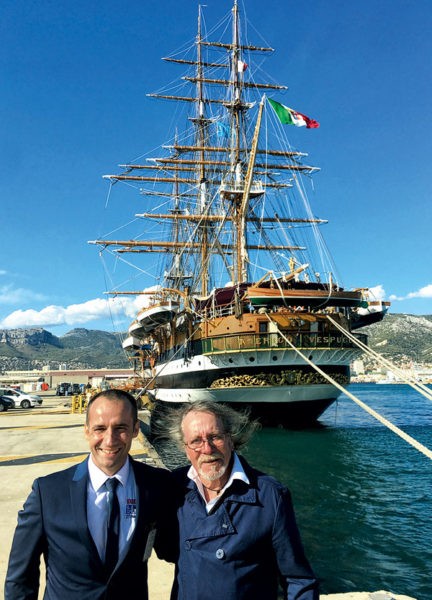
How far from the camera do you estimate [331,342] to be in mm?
24156

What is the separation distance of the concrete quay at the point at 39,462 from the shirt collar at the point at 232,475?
2629mm

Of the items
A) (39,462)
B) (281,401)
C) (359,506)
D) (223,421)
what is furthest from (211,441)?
(281,401)

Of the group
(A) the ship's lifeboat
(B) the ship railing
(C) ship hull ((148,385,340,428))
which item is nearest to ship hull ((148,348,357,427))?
(C) ship hull ((148,385,340,428))

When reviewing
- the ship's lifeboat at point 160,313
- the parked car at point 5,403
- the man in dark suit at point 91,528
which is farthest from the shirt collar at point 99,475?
the parked car at point 5,403

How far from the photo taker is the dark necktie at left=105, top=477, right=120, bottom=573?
232 centimetres

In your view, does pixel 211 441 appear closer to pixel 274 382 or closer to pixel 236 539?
pixel 236 539

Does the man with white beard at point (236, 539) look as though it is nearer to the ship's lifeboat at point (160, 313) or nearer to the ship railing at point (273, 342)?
the ship railing at point (273, 342)

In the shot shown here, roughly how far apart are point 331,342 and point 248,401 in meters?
5.39

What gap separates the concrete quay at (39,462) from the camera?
184 inches

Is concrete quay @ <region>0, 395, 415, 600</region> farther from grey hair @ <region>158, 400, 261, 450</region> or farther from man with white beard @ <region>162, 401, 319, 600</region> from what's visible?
man with white beard @ <region>162, 401, 319, 600</region>

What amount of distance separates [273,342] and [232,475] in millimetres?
20950

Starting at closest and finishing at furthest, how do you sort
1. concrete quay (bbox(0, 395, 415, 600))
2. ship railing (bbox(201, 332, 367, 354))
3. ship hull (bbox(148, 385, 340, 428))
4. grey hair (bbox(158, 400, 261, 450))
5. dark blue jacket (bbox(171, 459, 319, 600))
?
1. dark blue jacket (bbox(171, 459, 319, 600))
2. grey hair (bbox(158, 400, 261, 450))
3. concrete quay (bbox(0, 395, 415, 600))
4. ship railing (bbox(201, 332, 367, 354))
5. ship hull (bbox(148, 385, 340, 428))

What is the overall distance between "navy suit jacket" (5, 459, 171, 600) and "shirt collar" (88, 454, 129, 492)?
4 centimetres

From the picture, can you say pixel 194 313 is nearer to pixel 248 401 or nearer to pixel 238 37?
pixel 248 401
